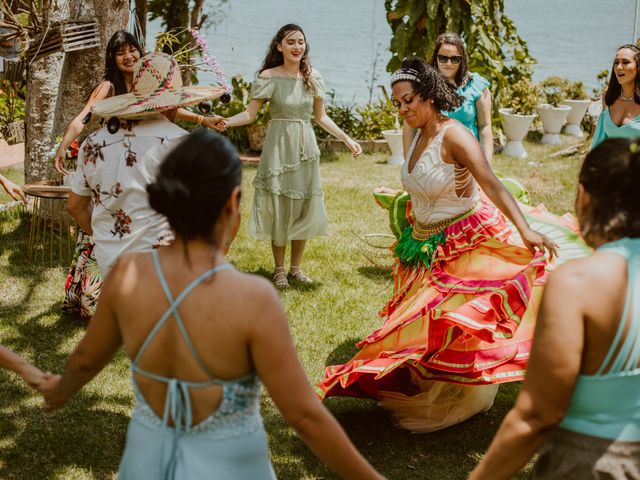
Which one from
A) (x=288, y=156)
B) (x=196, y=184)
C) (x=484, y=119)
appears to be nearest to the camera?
(x=196, y=184)

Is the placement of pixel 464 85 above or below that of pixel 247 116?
above

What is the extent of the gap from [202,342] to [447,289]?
250 centimetres

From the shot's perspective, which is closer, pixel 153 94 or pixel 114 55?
pixel 153 94

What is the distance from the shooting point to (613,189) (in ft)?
6.91

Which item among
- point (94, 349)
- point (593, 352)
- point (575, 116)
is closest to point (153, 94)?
point (94, 349)

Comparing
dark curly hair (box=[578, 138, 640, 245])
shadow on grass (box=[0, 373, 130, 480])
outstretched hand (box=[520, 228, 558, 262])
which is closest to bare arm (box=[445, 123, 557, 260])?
outstretched hand (box=[520, 228, 558, 262])

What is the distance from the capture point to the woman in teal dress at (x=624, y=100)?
6422 millimetres

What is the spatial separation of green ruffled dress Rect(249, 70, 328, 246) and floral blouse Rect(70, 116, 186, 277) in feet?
9.37

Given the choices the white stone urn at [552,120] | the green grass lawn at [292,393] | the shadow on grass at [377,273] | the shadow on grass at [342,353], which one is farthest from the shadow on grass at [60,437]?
the white stone urn at [552,120]

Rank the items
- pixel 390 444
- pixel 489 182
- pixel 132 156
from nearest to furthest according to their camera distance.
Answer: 1. pixel 132 156
2. pixel 489 182
3. pixel 390 444

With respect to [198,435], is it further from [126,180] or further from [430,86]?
[430,86]

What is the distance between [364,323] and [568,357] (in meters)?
4.17

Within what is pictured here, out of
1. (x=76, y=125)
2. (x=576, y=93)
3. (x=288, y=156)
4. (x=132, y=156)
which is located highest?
(x=132, y=156)

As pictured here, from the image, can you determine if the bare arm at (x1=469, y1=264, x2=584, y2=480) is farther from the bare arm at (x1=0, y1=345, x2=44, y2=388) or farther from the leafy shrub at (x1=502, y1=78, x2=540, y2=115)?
the leafy shrub at (x1=502, y1=78, x2=540, y2=115)
